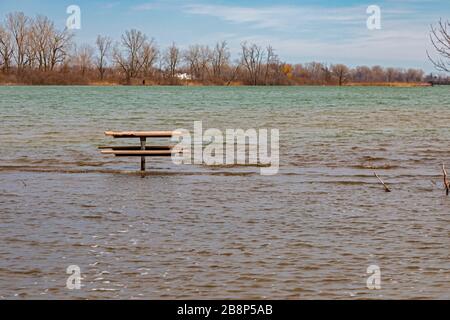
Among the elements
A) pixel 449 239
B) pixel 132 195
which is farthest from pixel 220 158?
pixel 449 239

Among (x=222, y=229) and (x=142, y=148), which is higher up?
(x=142, y=148)

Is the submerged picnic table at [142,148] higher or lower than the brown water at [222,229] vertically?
higher

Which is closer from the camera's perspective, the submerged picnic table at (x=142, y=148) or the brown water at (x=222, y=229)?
the brown water at (x=222, y=229)

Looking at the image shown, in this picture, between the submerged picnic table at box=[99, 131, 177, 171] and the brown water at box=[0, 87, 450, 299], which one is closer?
the brown water at box=[0, 87, 450, 299]

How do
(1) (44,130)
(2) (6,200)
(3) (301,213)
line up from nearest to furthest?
(3) (301,213) → (2) (6,200) → (1) (44,130)

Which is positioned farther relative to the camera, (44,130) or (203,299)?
(44,130)

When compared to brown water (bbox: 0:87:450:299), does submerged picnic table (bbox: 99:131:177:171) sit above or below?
above

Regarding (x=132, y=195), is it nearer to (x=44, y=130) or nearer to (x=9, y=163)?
(x=9, y=163)

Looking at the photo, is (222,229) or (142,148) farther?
(142,148)

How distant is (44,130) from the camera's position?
3456 centimetres

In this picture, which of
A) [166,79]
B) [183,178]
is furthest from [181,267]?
[166,79]
